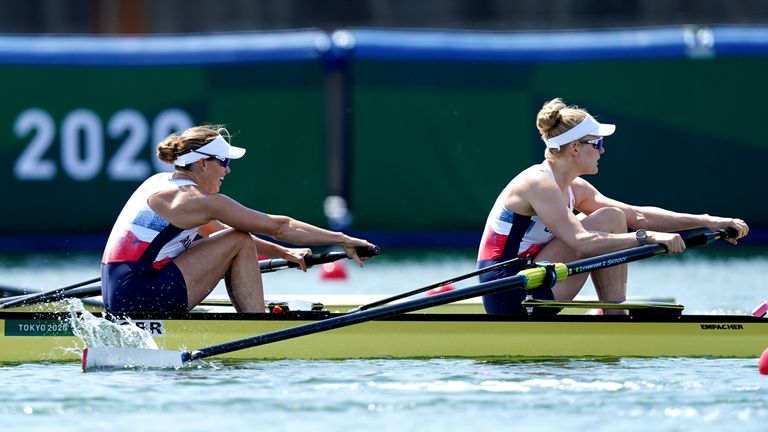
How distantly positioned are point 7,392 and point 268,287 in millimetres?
6251

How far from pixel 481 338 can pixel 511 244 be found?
0.68 metres

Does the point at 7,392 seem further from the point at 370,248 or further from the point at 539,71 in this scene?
the point at 539,71

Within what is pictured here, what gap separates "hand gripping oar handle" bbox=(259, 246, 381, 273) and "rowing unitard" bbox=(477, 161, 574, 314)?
0.67 m

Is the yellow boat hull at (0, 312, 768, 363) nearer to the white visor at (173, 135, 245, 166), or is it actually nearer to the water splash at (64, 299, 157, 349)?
the water splash at (64, 299, 157, 349)

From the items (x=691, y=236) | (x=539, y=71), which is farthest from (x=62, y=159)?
(x=691, y=236)

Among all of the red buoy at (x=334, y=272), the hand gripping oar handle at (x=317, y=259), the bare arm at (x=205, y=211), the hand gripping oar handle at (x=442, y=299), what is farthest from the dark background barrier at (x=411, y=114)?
the hand gripping oar handle at (x=442, y=299)

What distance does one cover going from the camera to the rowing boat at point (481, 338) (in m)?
8.59

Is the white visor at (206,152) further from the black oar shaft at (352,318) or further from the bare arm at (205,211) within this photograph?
the black oar shaft at (352,318)

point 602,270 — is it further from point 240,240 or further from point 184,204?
point 184,204

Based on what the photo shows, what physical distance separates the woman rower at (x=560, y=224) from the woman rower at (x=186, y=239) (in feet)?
2.91

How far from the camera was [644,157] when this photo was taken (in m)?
16.5

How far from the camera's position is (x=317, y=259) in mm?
9211

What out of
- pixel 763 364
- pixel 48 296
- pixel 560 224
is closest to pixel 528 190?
pixel 560 224

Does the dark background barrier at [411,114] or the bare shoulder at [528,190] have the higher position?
the dark background barrier at [411,114]
